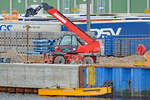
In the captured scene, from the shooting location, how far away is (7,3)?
6650 centimetres

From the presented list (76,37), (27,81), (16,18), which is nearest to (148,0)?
(16,18)

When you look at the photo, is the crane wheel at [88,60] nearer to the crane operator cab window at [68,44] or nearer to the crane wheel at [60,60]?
the crane operator cab window at [68,44]

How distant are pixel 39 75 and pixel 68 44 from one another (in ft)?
12.2

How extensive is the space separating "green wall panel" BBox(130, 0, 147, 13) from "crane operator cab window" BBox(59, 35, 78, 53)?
2684cm

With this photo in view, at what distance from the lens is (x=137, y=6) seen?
62.0 metres

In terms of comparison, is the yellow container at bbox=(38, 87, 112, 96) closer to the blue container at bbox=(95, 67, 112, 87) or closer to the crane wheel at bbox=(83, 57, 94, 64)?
the blue container at bbox=(95, 67, 112, 87)

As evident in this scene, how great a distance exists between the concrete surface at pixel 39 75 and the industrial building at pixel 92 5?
28656mm

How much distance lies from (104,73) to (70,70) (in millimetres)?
2230

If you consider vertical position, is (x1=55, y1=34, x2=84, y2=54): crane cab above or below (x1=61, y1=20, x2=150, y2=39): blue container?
below

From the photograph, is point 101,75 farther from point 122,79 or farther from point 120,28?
point 120,28

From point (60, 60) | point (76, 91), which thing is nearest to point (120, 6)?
point (60, 60)

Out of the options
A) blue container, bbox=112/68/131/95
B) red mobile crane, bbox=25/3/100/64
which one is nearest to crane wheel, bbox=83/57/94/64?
red mobile crane, bbox=25/3/100/64

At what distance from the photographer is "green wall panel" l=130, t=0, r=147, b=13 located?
201 feet

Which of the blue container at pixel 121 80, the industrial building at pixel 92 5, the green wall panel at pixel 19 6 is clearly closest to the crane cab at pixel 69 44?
the blue container at pixel 121 80
